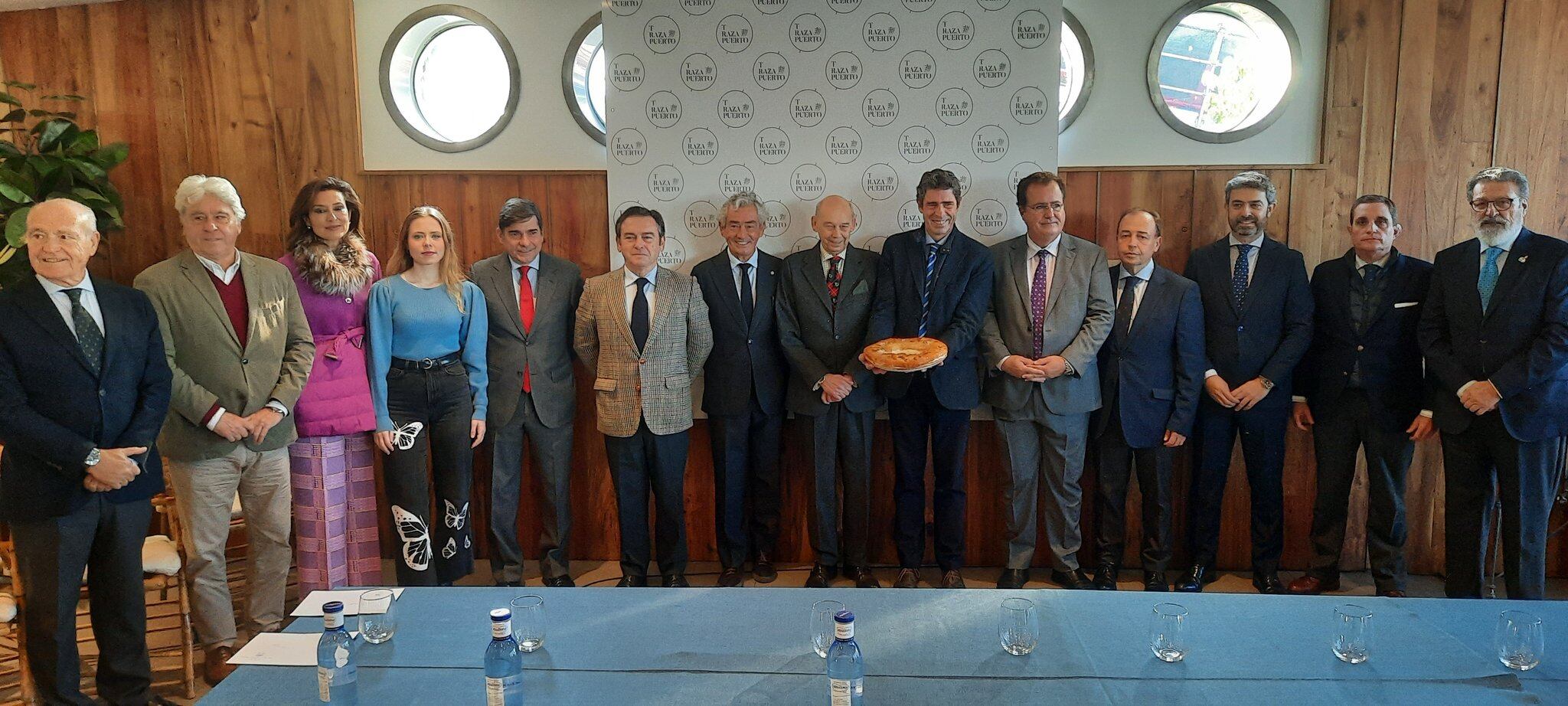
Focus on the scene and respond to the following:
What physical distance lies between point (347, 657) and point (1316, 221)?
4.57 metres

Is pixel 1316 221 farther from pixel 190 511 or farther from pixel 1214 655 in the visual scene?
pixel 190 511

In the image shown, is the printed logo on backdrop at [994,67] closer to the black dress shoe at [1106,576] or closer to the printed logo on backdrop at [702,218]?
the printed logo on backdrop at [702,218]

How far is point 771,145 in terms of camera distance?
467cm

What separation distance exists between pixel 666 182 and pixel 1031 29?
1.97m

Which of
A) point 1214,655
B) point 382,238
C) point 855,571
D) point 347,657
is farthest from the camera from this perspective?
point 382,238

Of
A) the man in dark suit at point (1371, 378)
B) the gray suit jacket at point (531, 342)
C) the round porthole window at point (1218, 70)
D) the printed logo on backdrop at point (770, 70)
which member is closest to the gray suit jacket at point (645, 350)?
the gray suit jacket at point (531, 342)

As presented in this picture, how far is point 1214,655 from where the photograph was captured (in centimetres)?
206

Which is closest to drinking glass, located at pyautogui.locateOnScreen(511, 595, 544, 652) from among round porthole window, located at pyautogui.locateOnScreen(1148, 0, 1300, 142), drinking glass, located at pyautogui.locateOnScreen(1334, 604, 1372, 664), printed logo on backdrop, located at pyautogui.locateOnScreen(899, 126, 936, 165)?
drinking glass, located at pyautogui.locateOnScreen(1334, 604, 1372, 664)

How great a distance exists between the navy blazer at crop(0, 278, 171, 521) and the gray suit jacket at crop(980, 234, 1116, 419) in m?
3.44

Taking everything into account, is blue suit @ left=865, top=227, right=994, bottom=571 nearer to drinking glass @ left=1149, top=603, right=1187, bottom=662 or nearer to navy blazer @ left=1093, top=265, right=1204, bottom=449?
navy blazer @ left=1093, top=265, right=1204, bottom=449

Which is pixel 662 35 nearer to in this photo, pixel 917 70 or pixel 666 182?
pixel 666 182

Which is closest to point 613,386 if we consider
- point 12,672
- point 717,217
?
point 717,217

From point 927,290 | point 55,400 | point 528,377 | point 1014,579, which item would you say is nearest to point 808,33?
point 927,290

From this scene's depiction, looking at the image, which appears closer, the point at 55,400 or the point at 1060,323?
the point at 55,400
